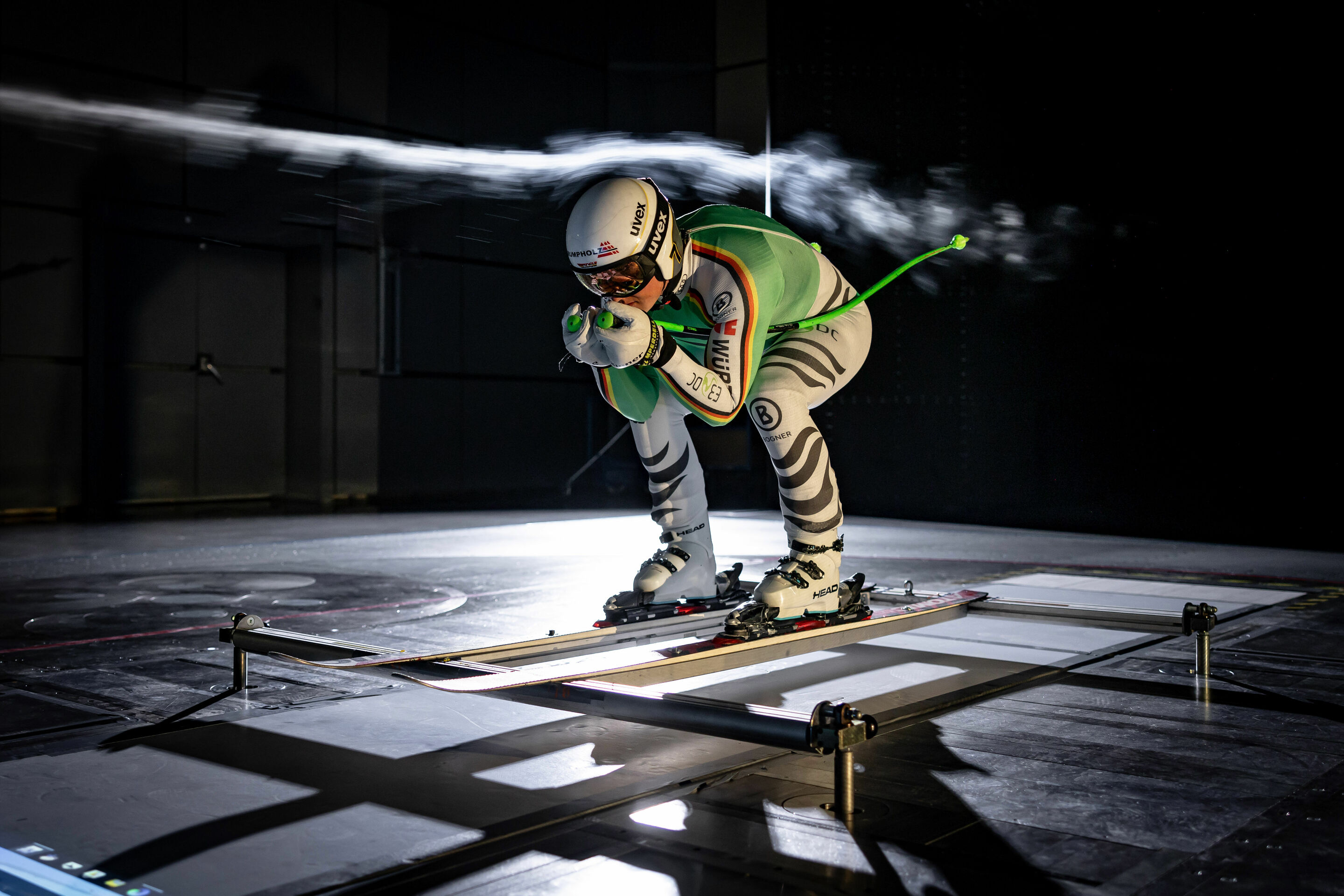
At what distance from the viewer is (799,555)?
13.8 ft

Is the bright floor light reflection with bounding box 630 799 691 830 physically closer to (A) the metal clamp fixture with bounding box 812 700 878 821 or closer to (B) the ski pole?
(A) the metal clamp fixture with bounding box 812 700 878 821

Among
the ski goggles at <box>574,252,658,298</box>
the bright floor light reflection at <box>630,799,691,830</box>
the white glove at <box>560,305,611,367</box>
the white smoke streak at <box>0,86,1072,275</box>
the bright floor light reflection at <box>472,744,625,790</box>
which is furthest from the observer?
the white smoke streak at <box>0,86,1072,275</box>

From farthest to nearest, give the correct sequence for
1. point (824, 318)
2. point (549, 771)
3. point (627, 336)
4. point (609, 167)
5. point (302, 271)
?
1. point (609, 167)
2. point (302, 271)
3. point (824, 318)
4. point (627, 336)
5. point (549, 771)

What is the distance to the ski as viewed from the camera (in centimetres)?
286

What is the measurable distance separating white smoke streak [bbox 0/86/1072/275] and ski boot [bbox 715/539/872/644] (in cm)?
709

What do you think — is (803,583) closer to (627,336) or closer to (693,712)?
(627,336)

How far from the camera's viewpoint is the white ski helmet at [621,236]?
12.1 ft

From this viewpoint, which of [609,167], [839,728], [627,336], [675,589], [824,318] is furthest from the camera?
[609,167]

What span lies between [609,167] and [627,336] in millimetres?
14132

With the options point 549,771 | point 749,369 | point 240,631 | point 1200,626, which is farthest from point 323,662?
point 1200,626

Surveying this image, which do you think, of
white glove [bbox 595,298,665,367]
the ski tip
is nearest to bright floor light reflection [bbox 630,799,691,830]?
the ski tip

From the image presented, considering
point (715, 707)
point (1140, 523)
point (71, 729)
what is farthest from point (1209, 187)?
point (71, 729)

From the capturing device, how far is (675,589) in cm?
462

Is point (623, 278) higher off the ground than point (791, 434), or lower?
higher
